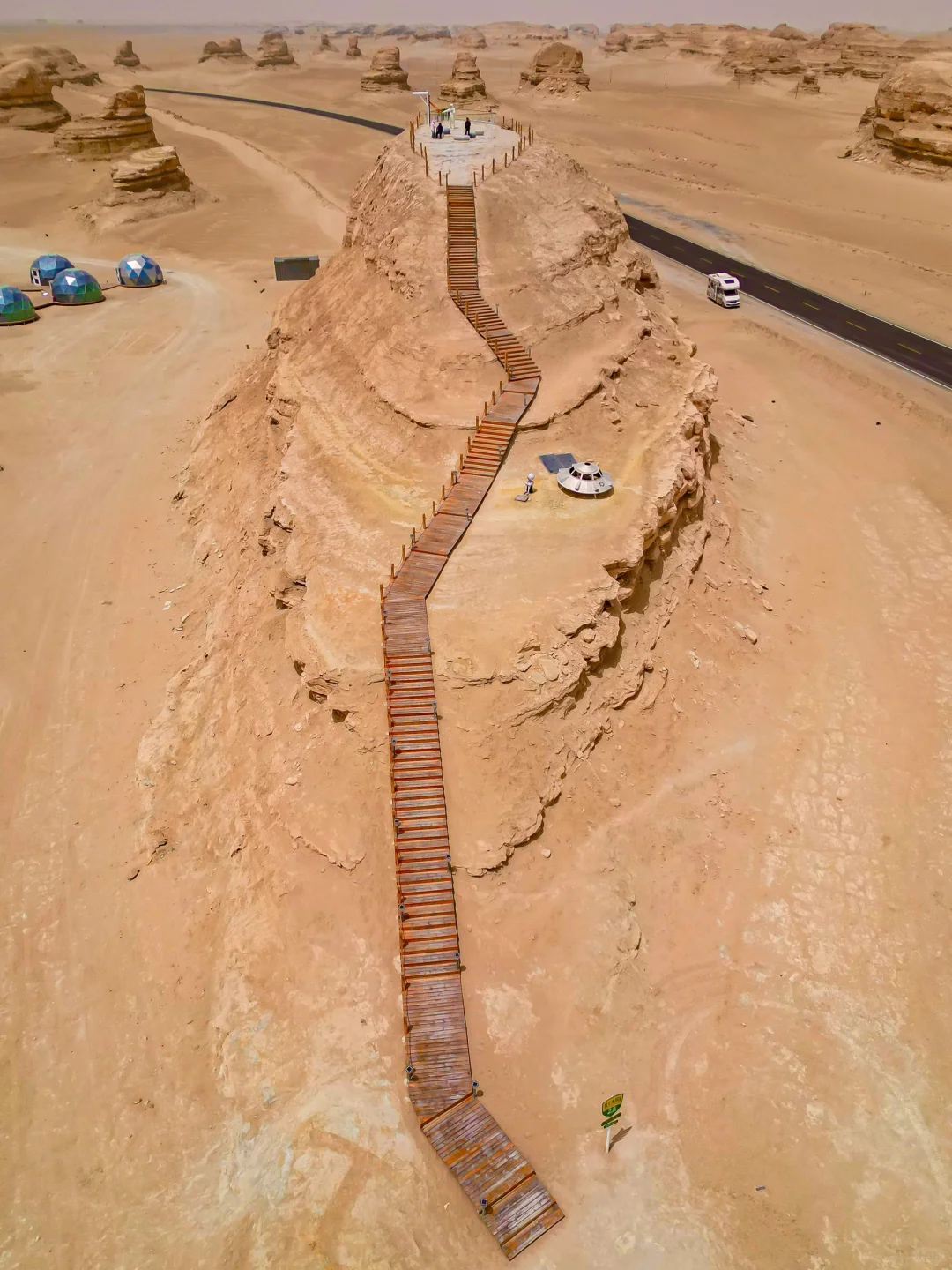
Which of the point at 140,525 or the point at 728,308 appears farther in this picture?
the point at 728,308

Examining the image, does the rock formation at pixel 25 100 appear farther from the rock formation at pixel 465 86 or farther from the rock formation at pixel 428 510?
the rock formation at pixel 428 510

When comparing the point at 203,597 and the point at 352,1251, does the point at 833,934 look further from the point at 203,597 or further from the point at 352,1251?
the point at 203,597

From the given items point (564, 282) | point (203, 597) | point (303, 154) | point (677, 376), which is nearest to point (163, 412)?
point (203, 597)

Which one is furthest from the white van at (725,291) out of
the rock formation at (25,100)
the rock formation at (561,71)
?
the rock formation at (561,71)

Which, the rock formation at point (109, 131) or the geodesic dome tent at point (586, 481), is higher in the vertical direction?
the rock formation at point (109, 131)

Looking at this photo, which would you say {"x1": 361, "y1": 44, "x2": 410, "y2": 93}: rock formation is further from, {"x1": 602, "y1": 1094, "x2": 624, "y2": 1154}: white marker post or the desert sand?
{"x1": 602, "y1": 1094, "x2": 624, "y2": 1154}: white marker post

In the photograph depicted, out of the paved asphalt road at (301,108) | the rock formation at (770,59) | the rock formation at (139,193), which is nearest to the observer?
the rock formation at (139,193)
